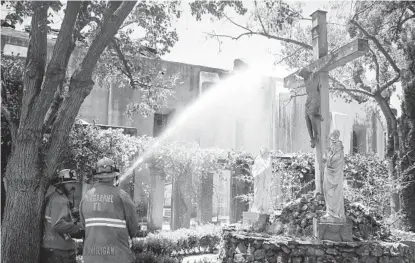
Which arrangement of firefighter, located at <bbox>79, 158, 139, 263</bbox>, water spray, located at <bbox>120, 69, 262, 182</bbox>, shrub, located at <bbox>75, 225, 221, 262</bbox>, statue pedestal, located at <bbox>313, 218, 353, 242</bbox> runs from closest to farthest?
firefighter, located at <bbox>79, 158, 139, 263</bbox>, statue pedestal, located at <bbox>313, 218, 353, 242</bbox>, shrub, located at <bbox>75, 225, 221, 262</bbox>, water spray, located at <bbox>120, 69, 262, 182</bbox>

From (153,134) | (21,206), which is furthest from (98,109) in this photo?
(21,206)

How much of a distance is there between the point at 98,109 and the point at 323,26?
44.9ft

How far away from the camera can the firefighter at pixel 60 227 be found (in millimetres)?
4973

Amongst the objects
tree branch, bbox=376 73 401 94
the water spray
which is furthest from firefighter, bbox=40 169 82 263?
the water spray

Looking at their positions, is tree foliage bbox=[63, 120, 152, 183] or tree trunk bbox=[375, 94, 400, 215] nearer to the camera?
tree foliage bbox=[63, 120, 152, 183]

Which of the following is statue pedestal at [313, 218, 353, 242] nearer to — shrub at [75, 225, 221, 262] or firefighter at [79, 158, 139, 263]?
shrub at [75, 225, 221, 262]

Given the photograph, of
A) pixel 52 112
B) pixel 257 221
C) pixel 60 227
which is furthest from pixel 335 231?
A: pixel 52 112

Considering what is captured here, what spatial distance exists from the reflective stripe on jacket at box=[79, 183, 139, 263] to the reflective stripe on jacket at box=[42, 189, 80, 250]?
0.59 metres

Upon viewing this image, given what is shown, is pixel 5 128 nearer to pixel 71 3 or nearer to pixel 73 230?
pixel 71 3

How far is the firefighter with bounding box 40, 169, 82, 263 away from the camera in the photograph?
4973mm

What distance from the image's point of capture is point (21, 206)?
20.1 ft

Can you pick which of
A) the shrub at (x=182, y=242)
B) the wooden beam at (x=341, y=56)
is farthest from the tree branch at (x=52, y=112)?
the wooden beam at (x=341, y=56)

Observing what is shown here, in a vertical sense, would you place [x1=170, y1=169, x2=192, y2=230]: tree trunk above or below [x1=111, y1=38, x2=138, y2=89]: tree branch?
below

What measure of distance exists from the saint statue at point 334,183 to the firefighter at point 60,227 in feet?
15.4
